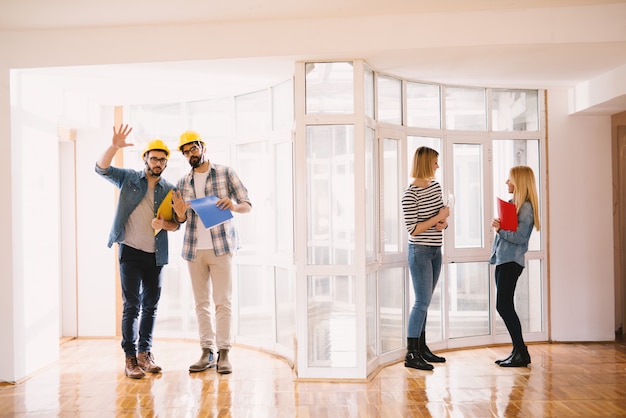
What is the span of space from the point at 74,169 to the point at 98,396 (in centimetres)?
259

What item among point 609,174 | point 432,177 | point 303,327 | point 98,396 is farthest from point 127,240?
point 609,174

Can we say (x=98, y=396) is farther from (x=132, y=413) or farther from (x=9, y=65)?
(x=9, y=65)

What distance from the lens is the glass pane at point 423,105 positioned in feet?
17.0

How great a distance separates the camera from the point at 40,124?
489cm

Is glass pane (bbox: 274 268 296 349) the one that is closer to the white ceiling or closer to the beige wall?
the white ceiling

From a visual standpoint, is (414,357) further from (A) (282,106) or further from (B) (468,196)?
(A) (282,106)

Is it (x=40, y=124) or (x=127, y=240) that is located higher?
(x=40, y=124)

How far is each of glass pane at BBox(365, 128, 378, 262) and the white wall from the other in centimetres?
186

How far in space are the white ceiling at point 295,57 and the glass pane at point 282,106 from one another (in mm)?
111

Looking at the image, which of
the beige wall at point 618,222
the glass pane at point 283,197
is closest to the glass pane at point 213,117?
the glass pane at point 283,197

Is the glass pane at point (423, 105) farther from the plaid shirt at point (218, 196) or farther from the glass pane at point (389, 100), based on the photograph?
the plaid shirt at point (218, 196)

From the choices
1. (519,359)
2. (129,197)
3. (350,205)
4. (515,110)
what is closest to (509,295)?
(519,359)

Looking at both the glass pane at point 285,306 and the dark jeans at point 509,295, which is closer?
the dark jeans at point 509,295

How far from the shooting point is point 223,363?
4637mm
